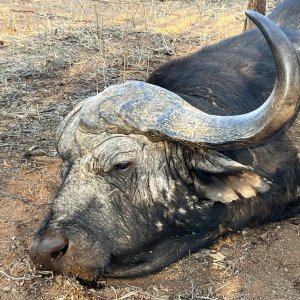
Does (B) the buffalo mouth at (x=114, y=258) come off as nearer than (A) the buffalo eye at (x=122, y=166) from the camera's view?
Yes

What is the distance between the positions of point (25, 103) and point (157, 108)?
3304 millimetres

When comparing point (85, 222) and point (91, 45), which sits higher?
point (85, 222)

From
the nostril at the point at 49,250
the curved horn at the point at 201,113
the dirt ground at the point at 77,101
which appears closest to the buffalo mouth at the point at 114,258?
the nostril at the point at 49,250

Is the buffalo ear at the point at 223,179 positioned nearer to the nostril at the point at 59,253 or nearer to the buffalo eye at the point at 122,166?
the buffalo eye at the point at 122,166

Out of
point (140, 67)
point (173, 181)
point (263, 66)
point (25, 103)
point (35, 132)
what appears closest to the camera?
point (173, 181)

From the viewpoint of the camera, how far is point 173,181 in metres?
3.05

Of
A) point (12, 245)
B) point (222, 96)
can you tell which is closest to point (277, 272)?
point (222, 96)

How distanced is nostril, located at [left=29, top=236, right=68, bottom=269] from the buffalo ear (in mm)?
798

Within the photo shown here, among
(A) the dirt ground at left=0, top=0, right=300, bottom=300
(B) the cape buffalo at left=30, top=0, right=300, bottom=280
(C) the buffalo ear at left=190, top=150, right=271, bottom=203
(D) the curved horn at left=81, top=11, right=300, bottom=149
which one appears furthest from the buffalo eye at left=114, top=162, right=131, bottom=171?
(A) the dirt ground at left=0, top=0, right=300, bottom=300

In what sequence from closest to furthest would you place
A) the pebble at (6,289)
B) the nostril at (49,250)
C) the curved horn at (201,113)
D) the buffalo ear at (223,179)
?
the curved horn at (201,113)
the nostril at (49,250)
the buffalo ear at (223,179)
the pebble at (6,289)

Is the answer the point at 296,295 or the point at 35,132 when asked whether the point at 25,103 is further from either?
the point at 296,295

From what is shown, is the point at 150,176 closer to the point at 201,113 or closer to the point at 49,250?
the point at 201,113

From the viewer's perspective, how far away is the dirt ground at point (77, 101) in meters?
3.15

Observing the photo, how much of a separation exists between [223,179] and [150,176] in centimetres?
40
